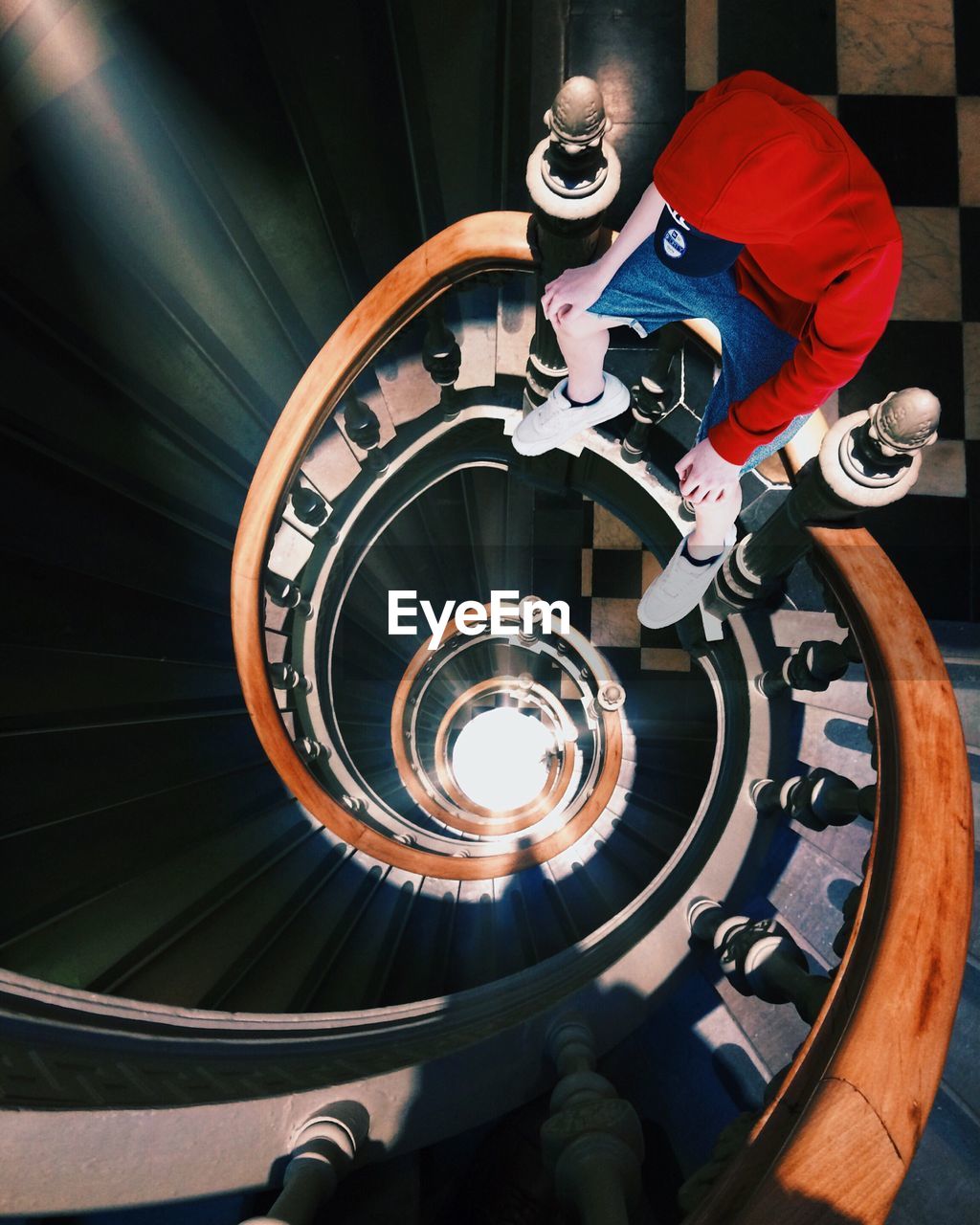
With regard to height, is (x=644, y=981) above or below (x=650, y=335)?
below

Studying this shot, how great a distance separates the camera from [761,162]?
1045mm

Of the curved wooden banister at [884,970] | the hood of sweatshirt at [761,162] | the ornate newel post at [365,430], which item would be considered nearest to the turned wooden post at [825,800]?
the curved wooden banister at [884,970]

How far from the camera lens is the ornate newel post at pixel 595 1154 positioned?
1.00 meters

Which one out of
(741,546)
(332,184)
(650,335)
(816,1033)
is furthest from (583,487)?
(816,1033)

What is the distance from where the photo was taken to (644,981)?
1880mm

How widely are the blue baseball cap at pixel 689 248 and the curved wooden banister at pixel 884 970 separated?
→ 50 centimetres

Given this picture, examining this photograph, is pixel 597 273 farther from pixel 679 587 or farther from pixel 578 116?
pixel 679 587

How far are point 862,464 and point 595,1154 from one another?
1415 millimetres

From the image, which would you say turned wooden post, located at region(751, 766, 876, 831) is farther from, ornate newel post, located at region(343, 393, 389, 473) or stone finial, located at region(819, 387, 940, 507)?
ornate newel post, located at region(343, 393, 389, 473)

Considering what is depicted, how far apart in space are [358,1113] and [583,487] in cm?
285

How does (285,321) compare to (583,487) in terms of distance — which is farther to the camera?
(583,487)

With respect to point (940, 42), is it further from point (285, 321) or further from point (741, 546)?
point (285, 321)

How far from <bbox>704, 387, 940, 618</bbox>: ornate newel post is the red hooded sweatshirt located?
12cm

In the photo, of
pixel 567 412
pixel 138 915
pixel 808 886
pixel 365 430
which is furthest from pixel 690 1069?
pixel 365 430
